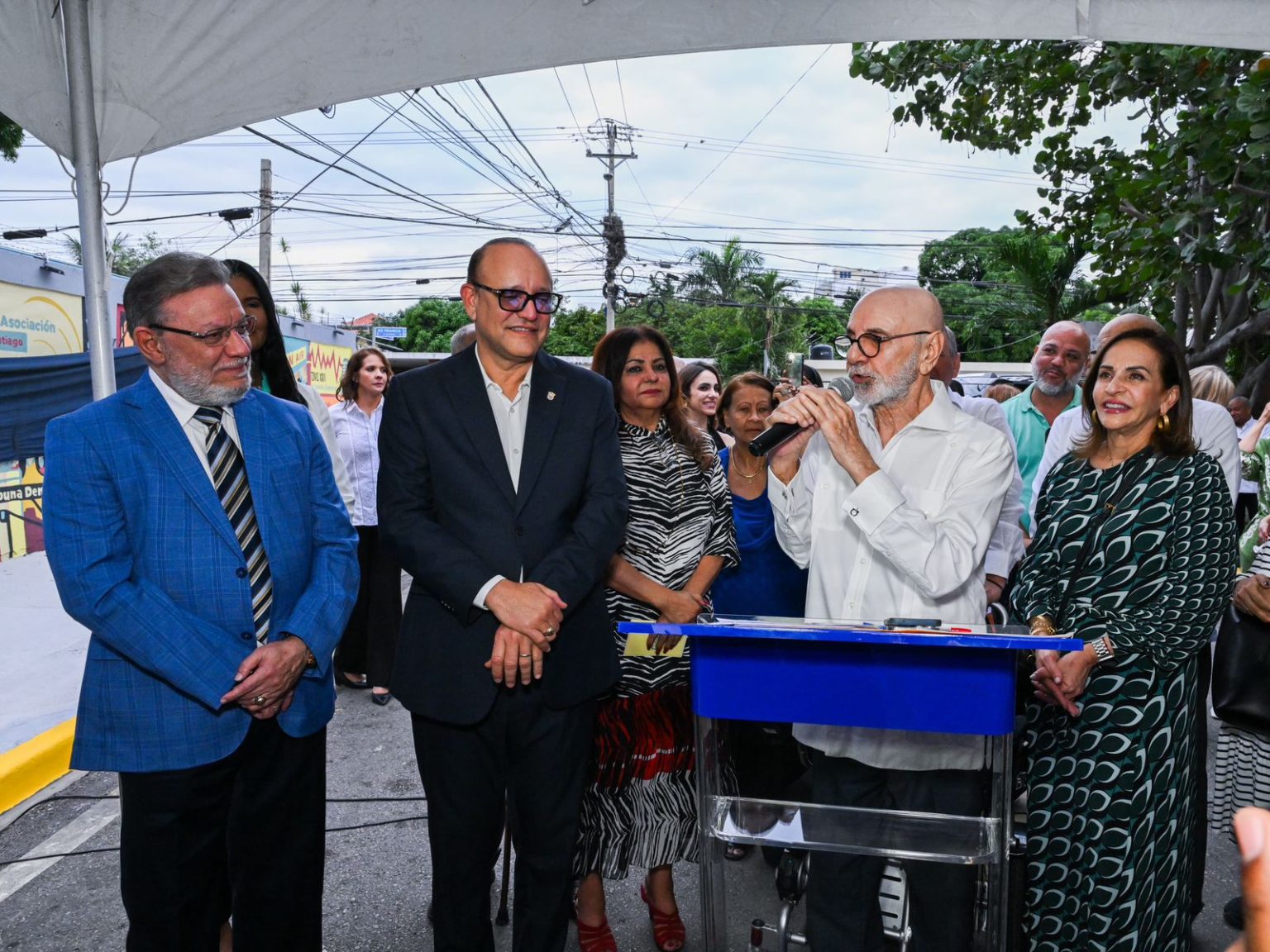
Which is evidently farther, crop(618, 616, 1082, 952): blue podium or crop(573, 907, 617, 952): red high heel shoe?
crop(573, 907, 617, 952): red high heel shoe

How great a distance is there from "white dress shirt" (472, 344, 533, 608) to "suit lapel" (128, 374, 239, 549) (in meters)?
0.73

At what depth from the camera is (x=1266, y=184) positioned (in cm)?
534

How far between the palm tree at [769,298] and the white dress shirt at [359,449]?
3972 centimetres

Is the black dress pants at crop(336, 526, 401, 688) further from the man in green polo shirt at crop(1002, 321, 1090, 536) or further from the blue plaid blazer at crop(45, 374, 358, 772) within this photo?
the man in green polo shirt at crop(1002, 321, 1090, 536)

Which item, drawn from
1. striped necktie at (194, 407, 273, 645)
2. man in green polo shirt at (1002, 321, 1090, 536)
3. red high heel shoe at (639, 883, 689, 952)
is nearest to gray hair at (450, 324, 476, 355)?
striped necktie at (194, 407, 273, 645)

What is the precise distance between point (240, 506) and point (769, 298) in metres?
44.5

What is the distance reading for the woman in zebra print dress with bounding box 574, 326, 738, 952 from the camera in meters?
3.15

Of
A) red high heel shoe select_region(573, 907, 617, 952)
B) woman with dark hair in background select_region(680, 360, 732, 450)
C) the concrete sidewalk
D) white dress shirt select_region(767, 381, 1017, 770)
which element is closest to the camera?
white dress shirt select_region(767, 381, 1017, 770)

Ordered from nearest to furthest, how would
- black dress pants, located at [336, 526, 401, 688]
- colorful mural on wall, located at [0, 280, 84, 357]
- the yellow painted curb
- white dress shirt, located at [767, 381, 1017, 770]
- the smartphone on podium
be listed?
white dress shirt, located at [767, 381, 1017, 770]
the smartphone on podium
the yellow painted curb
black dress pants, located at [336, 526, 401, 688]
colorful mural on wall, located at [0, 280, 84, 357]

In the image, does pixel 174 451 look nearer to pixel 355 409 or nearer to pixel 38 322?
pixel 355 409

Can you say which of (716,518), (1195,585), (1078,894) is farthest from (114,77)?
Result: (1078,894)

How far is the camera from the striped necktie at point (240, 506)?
7.89ft

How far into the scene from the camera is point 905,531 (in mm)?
2162

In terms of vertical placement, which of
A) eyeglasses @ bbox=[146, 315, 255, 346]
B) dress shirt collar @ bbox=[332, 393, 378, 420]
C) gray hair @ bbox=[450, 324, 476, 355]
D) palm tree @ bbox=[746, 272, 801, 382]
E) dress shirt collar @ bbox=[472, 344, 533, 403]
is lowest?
dress shirt collar @ bbox=[332, 393, 378, 420]
